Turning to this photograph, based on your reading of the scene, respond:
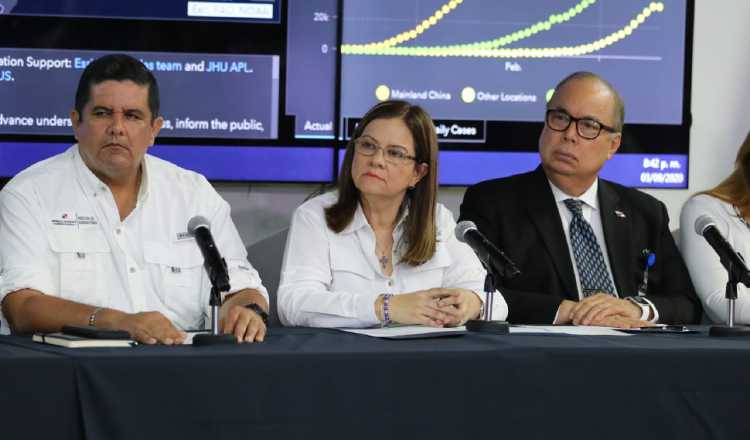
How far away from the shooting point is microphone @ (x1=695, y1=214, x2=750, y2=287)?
110 inches

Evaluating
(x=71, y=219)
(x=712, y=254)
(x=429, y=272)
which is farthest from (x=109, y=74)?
(x=712, y=254)

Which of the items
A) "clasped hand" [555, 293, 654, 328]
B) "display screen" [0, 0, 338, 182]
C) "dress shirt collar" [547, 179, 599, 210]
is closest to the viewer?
"clasped hand" [555, 293, 654, 328]

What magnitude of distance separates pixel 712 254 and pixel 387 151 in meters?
1.19

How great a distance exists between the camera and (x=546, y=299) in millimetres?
3416

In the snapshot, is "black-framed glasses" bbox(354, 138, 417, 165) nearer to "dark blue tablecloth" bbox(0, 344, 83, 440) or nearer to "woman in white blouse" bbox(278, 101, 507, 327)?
"woman in white blouse" bbox(278, 101, 507, 327)

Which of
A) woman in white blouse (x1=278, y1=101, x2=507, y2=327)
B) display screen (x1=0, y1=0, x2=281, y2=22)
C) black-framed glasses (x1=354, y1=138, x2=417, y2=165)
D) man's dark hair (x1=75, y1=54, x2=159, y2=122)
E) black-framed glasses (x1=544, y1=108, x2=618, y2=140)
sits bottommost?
woman in white blouse (x1=278, y1=101, x2=507, y2=327)

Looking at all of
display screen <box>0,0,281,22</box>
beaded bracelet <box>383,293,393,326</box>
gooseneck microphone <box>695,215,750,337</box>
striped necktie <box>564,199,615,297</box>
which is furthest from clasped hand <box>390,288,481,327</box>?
display screen <box>0,0,281,22</box>

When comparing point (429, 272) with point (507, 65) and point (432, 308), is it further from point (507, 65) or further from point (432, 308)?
point (507, 65)

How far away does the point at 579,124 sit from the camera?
12.4 feet

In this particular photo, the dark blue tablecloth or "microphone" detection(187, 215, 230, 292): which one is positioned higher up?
"microphone" detection(187, 215, 230, 292)

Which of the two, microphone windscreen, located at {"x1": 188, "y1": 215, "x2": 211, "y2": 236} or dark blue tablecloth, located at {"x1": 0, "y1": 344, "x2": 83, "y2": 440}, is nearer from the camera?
dark blue tablecloth, located at {"x1": 0, "y1": 344, "x2": 83, "y2": 440}

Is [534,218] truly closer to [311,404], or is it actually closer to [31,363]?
[311,404]

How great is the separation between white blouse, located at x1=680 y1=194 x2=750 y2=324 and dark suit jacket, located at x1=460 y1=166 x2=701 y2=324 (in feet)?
0.13

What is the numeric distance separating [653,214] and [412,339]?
1670mm
